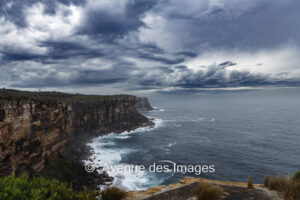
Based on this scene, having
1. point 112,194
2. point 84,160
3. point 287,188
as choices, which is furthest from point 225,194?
point 84,160

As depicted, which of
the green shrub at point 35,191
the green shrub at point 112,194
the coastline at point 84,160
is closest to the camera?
the green shrub at point 35,191

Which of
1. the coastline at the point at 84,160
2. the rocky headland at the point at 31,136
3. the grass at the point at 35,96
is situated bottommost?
the coastline at the point at 84,160

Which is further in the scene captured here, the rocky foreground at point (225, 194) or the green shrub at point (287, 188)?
the rocky foreground at point (225, 194)

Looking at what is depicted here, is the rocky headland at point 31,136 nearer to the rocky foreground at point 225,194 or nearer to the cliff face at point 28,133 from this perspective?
the cliff face at point 28,133

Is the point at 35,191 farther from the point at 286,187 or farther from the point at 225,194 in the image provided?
the point at 286,187

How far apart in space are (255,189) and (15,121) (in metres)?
36.7

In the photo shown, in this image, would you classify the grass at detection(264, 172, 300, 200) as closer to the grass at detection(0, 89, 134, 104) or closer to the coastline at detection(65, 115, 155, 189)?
the coastline at detection(65, 115, 155, 189)

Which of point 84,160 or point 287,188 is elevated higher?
point 287,188

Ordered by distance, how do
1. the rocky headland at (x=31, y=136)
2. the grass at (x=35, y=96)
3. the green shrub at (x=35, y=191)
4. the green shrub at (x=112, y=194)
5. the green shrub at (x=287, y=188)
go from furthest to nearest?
the grass at (x=35, y=96)
the rocky headland at (x=31, y=136)
the green shrub at (x=112, y=194)
the green shrub at (x=287, y=188)
the green shrub at (x=35, y=191)

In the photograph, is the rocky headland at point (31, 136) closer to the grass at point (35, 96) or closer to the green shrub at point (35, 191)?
the grass at point (35, 96)

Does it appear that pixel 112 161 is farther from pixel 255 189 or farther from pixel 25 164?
pixel 255 189

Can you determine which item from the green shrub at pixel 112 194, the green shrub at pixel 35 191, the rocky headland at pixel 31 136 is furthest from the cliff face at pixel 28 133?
the green shrub at pixel 112 194

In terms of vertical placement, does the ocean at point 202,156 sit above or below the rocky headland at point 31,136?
below

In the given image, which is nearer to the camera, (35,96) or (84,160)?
(84,160)
